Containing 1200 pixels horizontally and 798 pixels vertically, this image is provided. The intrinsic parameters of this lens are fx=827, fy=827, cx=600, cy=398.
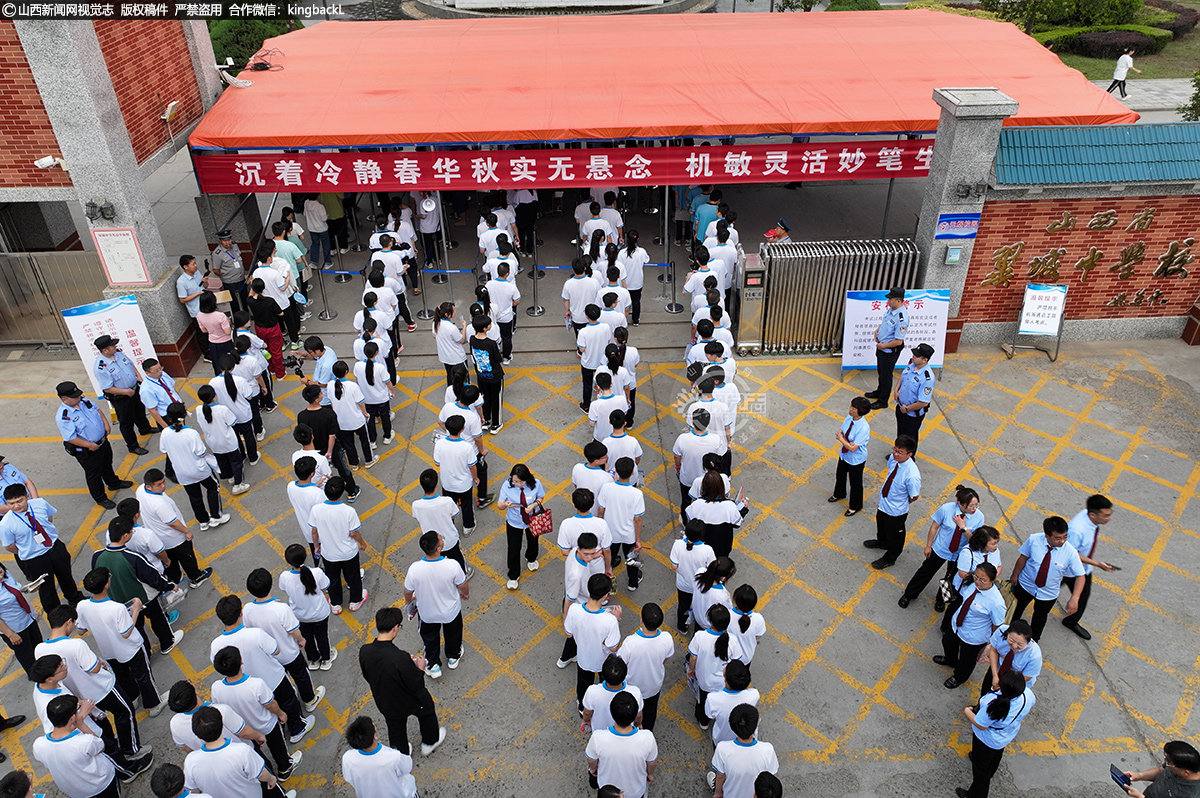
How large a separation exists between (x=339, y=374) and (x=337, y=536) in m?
2.31

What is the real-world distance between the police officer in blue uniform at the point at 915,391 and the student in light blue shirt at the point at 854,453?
2.47ft

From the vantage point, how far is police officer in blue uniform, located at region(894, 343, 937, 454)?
9.75m

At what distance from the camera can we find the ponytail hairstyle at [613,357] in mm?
9492

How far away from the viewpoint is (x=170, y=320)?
12.4m

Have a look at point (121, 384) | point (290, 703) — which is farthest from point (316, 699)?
point (121, 384)

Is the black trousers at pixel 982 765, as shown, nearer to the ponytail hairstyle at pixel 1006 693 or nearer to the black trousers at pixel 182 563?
the ponytail hairstyle at pixel 1006 693

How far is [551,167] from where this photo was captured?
13.1 metres

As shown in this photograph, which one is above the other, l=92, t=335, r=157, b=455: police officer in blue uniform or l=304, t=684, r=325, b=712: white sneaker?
l=92, t=335, r=157, b=455: police officer in blue uniform

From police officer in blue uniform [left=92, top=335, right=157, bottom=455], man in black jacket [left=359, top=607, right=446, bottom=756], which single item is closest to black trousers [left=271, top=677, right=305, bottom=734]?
man in black jacket [left=359, top=607, right=446, bottom=756]

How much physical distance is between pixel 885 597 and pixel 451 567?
4718 millimetres

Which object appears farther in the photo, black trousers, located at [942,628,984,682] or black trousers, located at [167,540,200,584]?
black trousers, located at [167,540,200,584]

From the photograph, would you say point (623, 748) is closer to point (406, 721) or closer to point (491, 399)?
point (406, 721)

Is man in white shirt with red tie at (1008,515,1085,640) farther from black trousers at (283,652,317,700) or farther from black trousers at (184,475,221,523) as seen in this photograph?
black trousers at (184,475,221,523)

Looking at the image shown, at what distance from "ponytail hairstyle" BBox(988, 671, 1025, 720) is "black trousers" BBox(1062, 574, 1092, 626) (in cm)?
208
